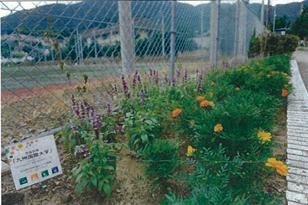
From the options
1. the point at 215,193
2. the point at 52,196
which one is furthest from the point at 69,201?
the point at 215,193

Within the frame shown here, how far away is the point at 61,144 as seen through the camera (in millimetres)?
1877

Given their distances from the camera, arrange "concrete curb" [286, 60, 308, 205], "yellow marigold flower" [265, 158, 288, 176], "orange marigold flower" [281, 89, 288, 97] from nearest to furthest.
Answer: "yellow marigold flower" [265, 158, 288, 176] → "concrete curb" [286, 60, 308, 205] → "orange marigold flower" [281, 89, 288, 97]

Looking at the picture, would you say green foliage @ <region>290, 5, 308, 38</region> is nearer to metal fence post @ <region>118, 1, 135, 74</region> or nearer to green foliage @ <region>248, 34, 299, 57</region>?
metal fence post @ <region>118, 1, 135, 74</region>

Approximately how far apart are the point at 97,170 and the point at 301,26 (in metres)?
2.09

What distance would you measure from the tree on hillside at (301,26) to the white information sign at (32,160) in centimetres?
219

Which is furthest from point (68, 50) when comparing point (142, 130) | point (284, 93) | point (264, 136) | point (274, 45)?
point (274, 45)

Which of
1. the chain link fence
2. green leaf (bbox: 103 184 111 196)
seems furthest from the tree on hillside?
green leaf (bbox: 103 184 111 196)

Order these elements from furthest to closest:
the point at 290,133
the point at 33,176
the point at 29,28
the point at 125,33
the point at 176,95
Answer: the point at 125,33
the point at 176,95
the point at 290,133
the point at 29,28
the point at 33,176

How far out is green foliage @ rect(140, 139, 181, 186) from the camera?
135 cm

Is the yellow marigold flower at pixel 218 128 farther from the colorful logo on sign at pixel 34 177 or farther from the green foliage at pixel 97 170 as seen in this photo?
the colorful logo on sign at pixel 34 177

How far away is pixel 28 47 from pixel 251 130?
1751mm

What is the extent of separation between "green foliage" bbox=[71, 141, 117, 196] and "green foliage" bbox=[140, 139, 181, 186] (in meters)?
0.24

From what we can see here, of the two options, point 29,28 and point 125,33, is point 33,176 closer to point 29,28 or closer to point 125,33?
point 29,28

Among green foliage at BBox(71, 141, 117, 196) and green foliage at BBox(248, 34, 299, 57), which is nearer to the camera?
green foliage at BBox(71, 141, 117, 196)
